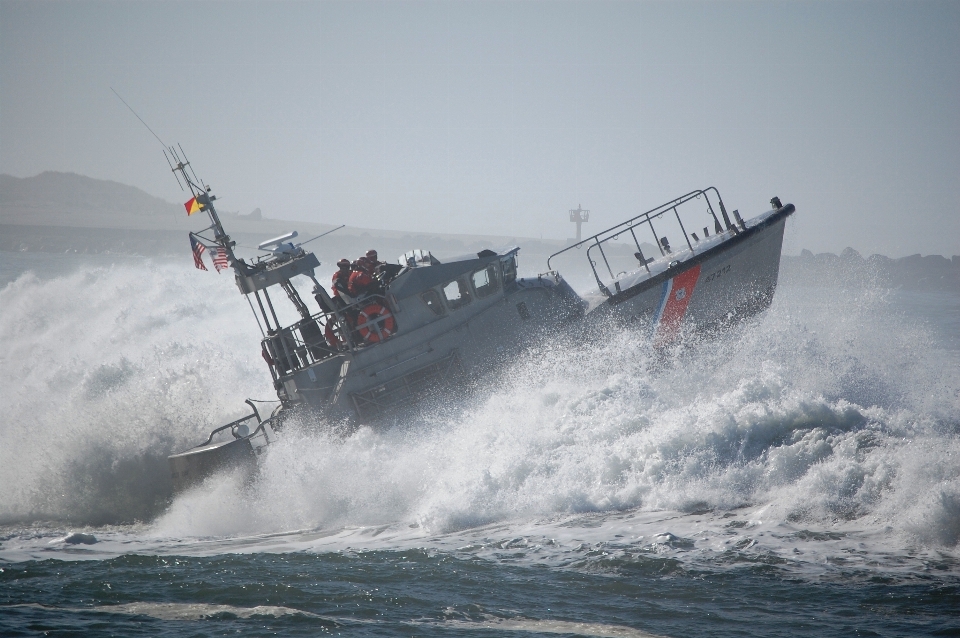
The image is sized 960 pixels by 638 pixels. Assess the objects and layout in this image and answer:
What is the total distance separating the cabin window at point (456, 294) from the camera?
1177 cm

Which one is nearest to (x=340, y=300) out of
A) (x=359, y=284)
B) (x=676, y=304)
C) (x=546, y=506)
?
(x=359, y=284)

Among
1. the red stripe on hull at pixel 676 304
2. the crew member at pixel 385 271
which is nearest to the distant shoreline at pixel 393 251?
the red stripe on hull at pixel 676 304

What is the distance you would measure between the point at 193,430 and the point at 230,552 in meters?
5.31

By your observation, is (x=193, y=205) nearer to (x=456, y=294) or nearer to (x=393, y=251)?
(x=456, y=294)

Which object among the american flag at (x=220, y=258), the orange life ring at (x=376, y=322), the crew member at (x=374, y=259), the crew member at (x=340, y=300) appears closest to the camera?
the american flag at (x=220, y=258)

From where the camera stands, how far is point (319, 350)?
1196cm

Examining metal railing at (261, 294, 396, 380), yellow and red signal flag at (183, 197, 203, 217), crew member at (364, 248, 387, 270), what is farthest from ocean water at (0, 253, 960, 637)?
yellow and red signal flag at (183, 197, 203, 217)

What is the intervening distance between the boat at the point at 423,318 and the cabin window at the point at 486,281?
19 millimetres

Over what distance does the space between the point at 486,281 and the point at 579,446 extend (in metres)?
3.41

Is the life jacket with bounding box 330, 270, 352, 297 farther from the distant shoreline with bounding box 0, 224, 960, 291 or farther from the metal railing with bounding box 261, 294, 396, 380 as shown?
the distant shoreline with bounding box 0, 224, 960, 291

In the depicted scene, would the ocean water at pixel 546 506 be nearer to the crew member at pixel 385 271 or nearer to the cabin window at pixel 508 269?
the cabin window at pixel 508 269

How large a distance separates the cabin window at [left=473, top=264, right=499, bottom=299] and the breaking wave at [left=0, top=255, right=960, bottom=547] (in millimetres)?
1363

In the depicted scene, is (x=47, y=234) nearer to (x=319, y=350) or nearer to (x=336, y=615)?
(x=319, y=350)

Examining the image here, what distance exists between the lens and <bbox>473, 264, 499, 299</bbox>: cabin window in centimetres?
1194
